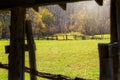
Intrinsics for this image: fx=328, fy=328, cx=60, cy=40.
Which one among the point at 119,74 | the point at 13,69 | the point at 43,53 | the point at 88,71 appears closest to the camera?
the point at 119,74

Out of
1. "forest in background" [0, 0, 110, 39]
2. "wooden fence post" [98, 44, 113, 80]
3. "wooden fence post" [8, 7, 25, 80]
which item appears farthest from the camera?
"forest in background" [0, 0, 110, 39]

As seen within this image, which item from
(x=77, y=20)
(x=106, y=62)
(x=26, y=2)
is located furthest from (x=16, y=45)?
(x=77, y=20)

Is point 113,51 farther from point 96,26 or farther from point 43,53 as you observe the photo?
point 96,26

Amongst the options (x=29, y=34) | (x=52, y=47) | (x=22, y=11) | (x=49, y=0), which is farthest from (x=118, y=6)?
(x=52, y=47)

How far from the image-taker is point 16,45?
605 centimetres

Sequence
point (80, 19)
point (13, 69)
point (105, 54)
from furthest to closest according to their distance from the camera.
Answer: point (80, 19), point (13, 69), point (105, 54)

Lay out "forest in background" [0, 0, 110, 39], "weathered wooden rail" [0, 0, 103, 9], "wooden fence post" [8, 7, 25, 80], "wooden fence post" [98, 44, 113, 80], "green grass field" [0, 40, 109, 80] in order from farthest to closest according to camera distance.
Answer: "forest in background" [0, 0, 110, 39] < "green grass field" [0, 40, 109, 80] < "wooden fence post" [8, 7, 25, 80] < "weathered wooden rail" [0, 0, 103, 9] < "wooden fence post" [98, 44, 113, 80]

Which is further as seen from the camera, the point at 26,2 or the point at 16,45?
the point at 16,45

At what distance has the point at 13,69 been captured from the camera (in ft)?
19.8

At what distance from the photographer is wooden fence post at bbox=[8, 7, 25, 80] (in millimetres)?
6020

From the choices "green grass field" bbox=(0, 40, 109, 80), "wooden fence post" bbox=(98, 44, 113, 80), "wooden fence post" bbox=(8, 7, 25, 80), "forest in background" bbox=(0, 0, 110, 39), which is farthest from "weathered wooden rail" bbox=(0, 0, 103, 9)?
"forest in background" bbox=(0, 0, 110, 39)

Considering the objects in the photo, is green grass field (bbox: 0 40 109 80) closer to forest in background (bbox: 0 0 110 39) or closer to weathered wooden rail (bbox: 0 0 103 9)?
weathered wooden rail (bbox: 0 0 103 9)

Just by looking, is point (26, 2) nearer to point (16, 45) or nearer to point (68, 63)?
point (16, 45)

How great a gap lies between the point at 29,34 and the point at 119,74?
4.22 metres
